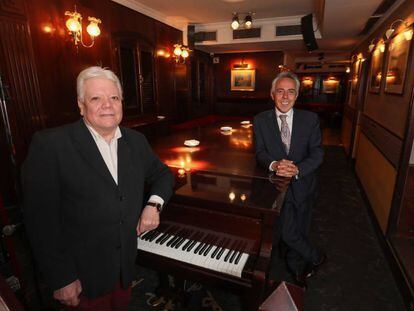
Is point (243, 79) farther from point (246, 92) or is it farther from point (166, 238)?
point (166, 238)

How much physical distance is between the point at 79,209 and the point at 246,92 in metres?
9.45

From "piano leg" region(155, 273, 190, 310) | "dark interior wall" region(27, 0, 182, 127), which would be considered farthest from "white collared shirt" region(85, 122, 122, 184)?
"dark interior wall" region(27, 0, 182, 127)

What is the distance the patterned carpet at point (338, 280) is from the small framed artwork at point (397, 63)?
1.89 m

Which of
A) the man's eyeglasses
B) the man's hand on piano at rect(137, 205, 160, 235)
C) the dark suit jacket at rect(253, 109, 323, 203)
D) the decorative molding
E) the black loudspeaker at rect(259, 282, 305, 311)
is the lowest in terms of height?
the black loudspeaker at rect(259, 282, 305, 311)

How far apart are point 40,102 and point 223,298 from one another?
354 centimetres

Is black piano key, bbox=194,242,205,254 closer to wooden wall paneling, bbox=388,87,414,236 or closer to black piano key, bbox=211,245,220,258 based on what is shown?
black piano key, bbox=211,245,220,258

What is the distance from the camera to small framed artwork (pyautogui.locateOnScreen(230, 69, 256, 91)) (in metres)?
9.75

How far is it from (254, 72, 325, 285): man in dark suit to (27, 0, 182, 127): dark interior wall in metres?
3.18

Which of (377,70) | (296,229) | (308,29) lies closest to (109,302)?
(296,229)

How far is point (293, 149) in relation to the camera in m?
2.28

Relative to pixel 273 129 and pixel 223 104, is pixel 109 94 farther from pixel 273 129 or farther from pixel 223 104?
pixel 223 104

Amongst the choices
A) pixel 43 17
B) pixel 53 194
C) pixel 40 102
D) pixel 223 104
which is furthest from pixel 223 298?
pixel 223 104

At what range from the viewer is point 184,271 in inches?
59.6

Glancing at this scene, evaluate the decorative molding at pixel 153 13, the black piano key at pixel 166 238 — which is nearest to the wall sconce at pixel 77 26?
the decorative molding at pixel 153 13
